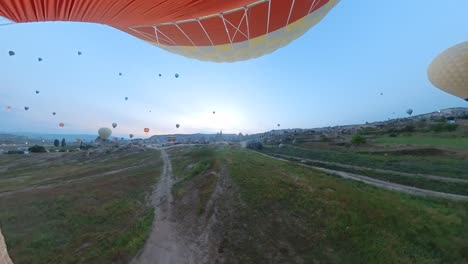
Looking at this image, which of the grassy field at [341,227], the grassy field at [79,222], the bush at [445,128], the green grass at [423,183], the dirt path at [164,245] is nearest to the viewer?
the dirt path at [164,245]

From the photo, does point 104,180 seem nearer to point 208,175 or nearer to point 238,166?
point 208,175

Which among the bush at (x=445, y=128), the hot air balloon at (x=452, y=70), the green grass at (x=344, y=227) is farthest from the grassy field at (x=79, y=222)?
the bush at (x=445, y=128)

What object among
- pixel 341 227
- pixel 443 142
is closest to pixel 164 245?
pixel 341 227

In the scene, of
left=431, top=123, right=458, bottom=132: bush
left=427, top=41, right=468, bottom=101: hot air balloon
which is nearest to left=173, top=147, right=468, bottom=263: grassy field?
left=427, top=41, right=468, bottom=101: hot air balloon

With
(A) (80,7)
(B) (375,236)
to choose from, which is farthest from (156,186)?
(A) (80,7)

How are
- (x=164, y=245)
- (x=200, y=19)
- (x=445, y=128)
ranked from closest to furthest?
(x=200, y=19), (x=164, y=245), (x=445, y=128)

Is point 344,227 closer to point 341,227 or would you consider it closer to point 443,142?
point 341,227

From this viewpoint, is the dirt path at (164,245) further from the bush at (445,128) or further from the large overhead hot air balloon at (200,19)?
the bush at (445,128)
